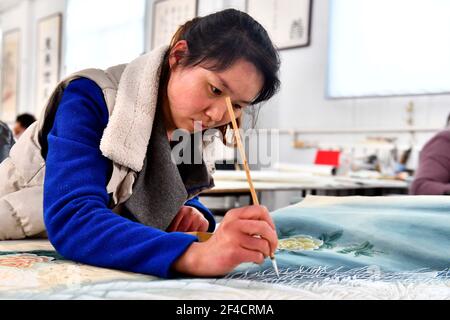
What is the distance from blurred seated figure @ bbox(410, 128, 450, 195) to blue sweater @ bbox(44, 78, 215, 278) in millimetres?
1495

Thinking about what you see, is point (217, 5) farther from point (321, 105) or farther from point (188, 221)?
→ point (188, 221)

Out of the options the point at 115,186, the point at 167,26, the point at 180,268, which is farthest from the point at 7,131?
the point at 167,26

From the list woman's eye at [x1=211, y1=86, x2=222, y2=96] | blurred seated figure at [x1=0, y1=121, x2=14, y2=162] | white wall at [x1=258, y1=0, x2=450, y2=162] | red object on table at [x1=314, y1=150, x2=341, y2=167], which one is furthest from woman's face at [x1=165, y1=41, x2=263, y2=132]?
white wall at [x1=258, y1=0, x2=450, y2=162]

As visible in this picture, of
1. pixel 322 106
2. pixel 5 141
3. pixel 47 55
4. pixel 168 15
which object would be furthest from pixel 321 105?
pixel 47 55

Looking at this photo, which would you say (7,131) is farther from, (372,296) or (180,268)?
(372,296)

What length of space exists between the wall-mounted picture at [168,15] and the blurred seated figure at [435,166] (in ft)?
12.0

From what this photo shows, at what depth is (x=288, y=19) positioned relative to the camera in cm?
442

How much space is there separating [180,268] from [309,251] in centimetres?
25

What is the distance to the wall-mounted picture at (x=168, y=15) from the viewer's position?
5.29 metres

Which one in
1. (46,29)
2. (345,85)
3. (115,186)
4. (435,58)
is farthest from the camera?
(46,29)

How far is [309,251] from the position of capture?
79 centimetres

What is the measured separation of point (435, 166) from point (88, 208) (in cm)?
163

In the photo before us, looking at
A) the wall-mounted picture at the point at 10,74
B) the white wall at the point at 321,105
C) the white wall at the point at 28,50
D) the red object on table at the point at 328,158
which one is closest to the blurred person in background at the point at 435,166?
the red object on table at the point at 328,158

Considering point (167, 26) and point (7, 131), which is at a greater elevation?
point (167, 26)
